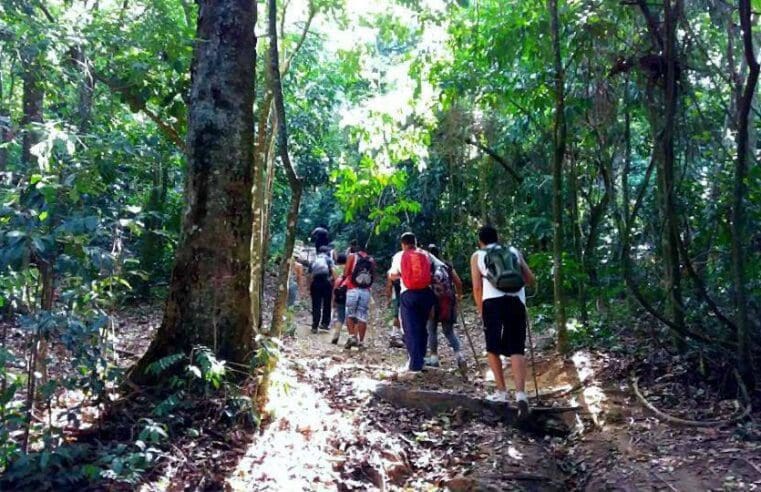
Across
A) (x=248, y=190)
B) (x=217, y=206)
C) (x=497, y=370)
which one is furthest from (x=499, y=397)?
(x=217, y=206)

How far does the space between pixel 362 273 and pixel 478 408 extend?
15.8 feet

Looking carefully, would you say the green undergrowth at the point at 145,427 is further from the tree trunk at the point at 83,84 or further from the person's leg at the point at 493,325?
the tree trunk at the point at 83,84

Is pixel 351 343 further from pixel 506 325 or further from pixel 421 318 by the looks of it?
pixel 506 325

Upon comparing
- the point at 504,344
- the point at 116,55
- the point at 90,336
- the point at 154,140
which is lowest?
the point at 504,344

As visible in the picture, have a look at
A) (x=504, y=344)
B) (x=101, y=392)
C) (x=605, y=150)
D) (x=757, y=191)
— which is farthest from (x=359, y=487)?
(x=605, y=150)

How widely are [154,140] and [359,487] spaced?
11.2 feet

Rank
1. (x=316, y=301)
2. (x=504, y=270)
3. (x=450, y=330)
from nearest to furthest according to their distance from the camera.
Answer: (x=504, y=270), (x=450, y=330), (x=316, y=301)

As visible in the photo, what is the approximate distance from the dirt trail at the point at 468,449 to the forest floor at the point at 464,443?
13mm

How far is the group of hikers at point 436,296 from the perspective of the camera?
6.69m

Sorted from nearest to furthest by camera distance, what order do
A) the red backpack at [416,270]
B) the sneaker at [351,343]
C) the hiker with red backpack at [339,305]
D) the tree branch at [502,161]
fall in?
the red backpack at [416,270], the sneaker at [351,343], the hiker with red backpack at [339,305], the tree branch at [502,161]

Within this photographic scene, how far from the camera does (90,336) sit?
4.25 metres

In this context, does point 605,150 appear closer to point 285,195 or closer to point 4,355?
point 4,355

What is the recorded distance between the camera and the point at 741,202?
6121mm

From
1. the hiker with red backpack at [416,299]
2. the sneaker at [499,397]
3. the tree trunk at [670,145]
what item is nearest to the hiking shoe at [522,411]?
the sneaker at [499,397]
